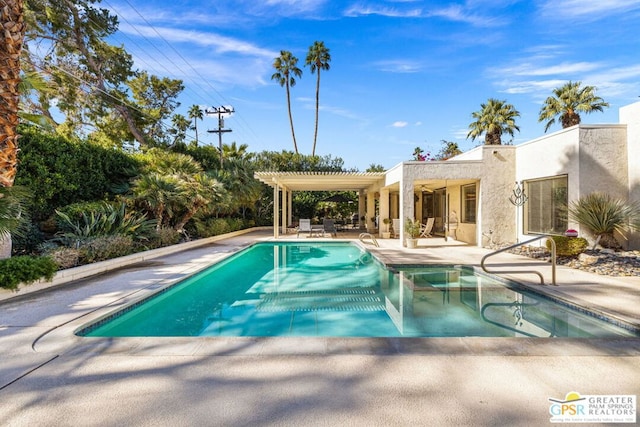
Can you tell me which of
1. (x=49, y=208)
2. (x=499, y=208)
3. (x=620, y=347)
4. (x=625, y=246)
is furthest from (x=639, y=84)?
(x=49, y=208)

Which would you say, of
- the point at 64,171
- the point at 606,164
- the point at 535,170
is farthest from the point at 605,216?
the point at 64,171

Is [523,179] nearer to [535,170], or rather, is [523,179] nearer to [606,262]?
[535,170]

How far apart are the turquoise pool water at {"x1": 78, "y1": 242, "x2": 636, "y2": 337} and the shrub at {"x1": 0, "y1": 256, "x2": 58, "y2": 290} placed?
2.23 meters

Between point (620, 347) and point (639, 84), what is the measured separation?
17.8m

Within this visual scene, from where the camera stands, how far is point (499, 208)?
38.6ft

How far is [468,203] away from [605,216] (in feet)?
17.5

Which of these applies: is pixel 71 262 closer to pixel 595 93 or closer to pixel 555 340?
pixel 555 340

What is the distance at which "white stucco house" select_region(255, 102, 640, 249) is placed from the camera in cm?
873

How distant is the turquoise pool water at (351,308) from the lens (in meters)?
4.57

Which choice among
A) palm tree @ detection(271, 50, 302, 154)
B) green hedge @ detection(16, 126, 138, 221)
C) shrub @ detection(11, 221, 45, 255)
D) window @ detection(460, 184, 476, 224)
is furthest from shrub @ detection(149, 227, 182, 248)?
palm tree @ detection(271, 50, 302, 154)

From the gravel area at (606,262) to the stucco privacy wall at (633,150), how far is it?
1.08 meters

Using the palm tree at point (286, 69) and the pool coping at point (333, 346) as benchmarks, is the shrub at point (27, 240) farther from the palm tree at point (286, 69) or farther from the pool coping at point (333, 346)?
the palm tree at point (286, 69)

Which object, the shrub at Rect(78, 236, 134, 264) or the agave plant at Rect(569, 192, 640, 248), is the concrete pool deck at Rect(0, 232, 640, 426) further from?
the agave plant at Rect(569, 192, 640, 248)

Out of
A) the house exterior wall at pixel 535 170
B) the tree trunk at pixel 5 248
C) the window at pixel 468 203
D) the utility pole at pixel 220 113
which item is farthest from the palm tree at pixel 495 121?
the tree trunk at pixel 5 248
